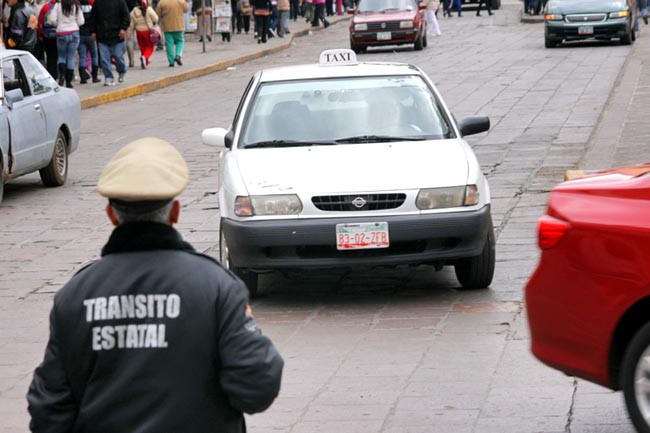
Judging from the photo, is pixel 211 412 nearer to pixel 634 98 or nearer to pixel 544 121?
pixel 544 121

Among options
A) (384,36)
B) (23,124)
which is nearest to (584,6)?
(384,36)

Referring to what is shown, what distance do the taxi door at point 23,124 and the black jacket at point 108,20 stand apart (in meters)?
11.1

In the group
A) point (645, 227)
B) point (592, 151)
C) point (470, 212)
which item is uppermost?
point (645, 227)

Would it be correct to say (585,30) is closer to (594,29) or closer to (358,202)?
(594,29)

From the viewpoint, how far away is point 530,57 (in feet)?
99.4

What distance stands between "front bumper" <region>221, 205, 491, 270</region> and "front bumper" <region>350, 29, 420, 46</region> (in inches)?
1036

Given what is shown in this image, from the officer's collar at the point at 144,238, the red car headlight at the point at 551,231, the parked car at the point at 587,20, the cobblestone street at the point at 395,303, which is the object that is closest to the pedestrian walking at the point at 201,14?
the parked car at the point at 587,20

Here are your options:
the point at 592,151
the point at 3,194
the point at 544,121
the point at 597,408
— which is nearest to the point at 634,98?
the point at 544,121

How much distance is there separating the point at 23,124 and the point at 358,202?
6.40m

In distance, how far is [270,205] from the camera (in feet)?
29.0

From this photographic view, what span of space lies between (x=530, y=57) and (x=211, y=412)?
27.6 m

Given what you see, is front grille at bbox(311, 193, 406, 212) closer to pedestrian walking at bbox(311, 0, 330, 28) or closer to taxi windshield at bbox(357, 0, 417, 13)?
taxi windshield at bbox(357, 0, 417, 13)

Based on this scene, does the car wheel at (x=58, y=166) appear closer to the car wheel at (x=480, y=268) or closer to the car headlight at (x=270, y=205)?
the car headlight at (x=270, y=205)

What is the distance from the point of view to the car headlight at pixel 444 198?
29.0 feet
